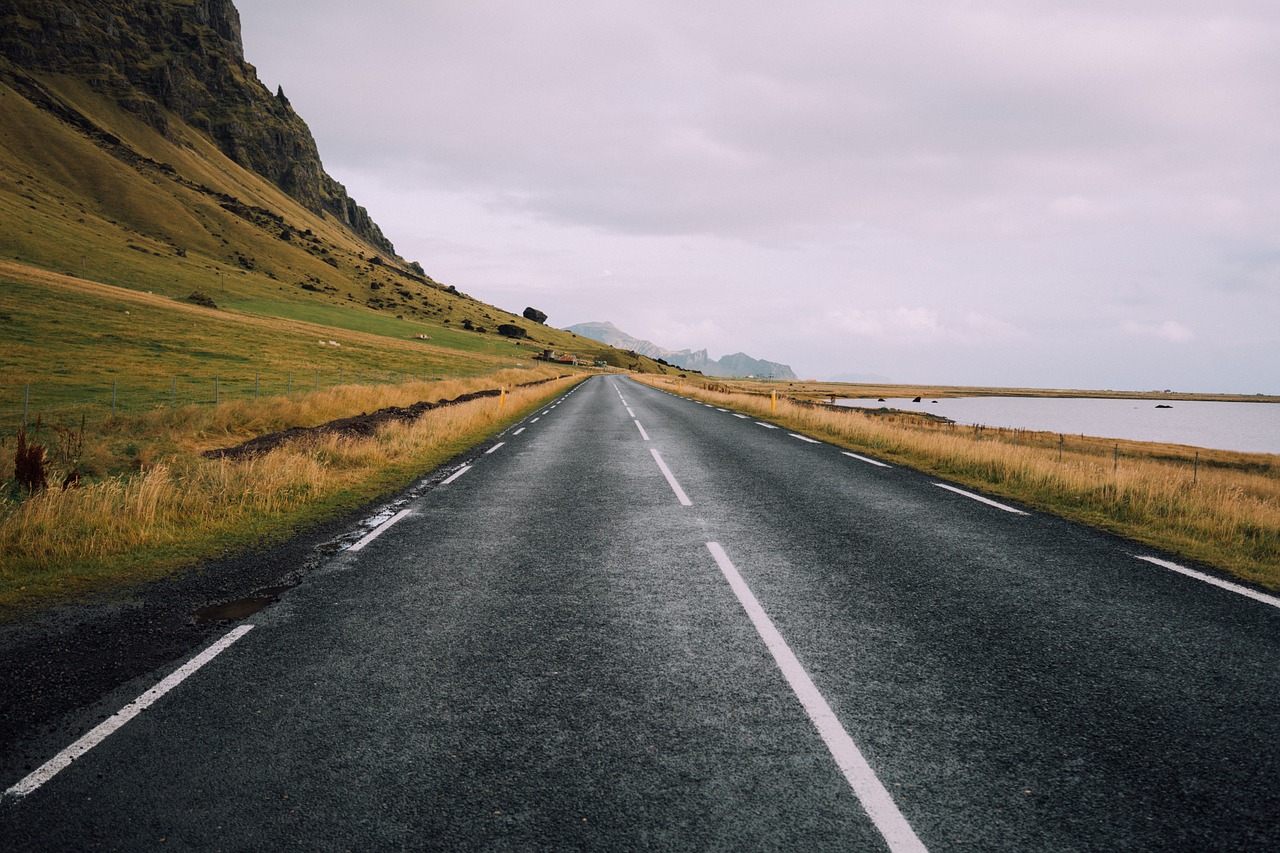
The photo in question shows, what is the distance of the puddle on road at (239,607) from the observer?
4.56 meters

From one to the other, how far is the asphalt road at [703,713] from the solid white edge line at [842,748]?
0.6 inches

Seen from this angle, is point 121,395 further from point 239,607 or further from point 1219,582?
point 1219,582

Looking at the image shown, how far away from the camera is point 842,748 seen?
289 centimetres

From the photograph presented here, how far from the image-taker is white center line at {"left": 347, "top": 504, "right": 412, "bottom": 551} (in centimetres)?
648

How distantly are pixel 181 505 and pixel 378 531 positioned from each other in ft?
9.84

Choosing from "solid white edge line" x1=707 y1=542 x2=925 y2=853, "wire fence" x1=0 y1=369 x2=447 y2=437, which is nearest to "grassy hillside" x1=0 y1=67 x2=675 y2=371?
"wire fence" x1=0 y1=369 x2=447 y2=437

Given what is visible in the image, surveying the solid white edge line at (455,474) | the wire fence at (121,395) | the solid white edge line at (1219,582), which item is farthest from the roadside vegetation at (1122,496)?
the wire fence at (121,395)

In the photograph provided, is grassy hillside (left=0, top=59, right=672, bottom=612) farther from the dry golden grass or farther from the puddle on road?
the puddle on road

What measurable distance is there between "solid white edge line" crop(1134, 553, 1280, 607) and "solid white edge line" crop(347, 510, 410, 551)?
8575 mm

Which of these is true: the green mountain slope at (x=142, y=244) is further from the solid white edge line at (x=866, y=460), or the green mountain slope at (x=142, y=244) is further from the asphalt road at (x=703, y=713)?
the solid white edge line at (x=866, y=460)

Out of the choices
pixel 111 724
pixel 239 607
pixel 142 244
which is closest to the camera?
pixel 111 724

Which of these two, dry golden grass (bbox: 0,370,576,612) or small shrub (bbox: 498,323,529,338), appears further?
small shrub (bbox: 498,323,529,338)

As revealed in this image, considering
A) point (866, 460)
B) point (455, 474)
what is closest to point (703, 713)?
point (455, 474)

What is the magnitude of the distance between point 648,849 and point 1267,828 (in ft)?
8.44
